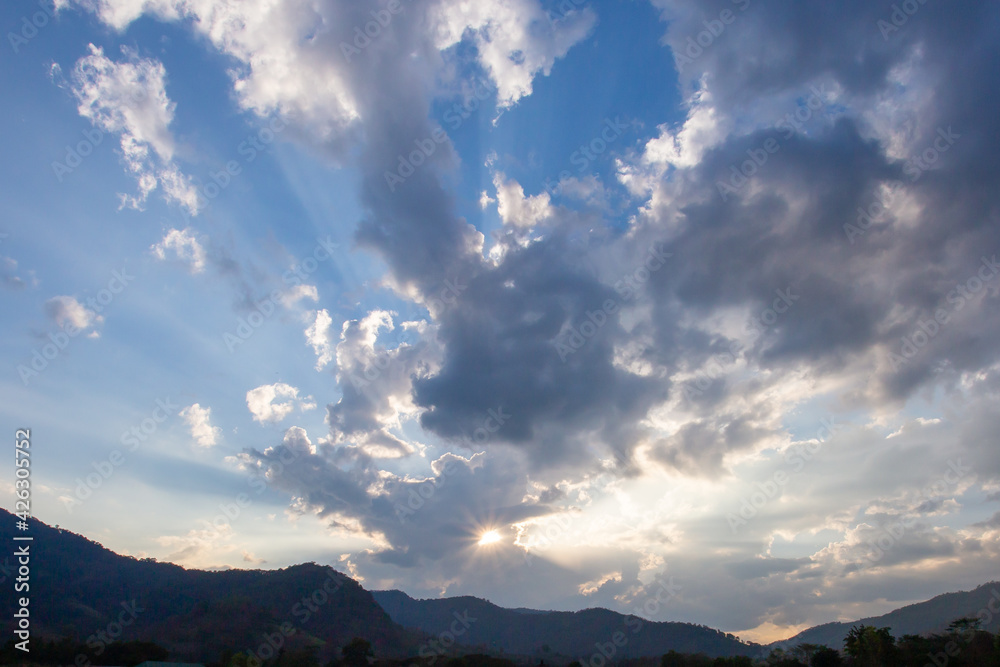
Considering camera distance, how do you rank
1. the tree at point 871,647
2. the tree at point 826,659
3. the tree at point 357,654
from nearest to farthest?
the tree at point 871,647 < the tree at point 826,659 < the tree at point 357,654

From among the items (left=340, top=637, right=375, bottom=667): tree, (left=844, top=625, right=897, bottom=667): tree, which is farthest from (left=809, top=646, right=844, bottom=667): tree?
(left=340, top=637, right=375, bottom=667): tree

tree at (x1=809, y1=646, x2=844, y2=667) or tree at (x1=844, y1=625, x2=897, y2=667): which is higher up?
tree at (x1=844, y1=625, x2=897, y2=667)

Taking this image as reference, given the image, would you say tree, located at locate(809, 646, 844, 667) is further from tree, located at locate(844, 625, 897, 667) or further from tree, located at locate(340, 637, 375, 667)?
tree, located at locate(340, 637, 375, 667)

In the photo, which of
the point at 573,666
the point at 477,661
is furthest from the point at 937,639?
the point at 477,661

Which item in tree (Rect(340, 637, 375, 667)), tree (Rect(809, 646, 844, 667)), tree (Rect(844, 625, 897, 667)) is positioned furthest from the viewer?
tree (Rect(340, 637, 375, 667))

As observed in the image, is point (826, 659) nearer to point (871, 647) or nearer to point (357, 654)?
point (871, 647)

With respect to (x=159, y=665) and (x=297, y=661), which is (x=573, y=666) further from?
(x=159, y=665)

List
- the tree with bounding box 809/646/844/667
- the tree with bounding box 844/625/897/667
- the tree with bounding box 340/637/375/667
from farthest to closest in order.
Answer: the tree with bounding box 340/637/375/667 → the tree with bounding box 809/646/844/667 → the tree with bounding box 844/625/897/667

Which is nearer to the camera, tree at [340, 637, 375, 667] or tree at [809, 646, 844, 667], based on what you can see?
tree at [809, 646, 844, 667]

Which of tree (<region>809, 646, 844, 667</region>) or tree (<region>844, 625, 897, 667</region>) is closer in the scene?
tree (<region>844, 625, 897, 667</region>)

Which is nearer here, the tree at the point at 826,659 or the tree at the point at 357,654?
the tree at the point at 826,659

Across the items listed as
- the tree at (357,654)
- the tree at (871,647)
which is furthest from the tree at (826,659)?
the tree at (357,654)

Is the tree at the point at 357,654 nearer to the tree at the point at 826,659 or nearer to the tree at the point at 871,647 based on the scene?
the tree at the point at 826,659

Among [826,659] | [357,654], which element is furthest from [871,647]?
[357,654]
